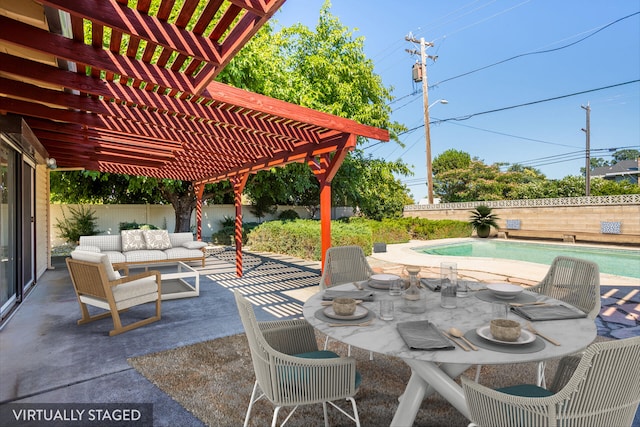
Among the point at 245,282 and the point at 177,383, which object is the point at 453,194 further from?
the point at 177,383

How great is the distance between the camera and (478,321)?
1729mm

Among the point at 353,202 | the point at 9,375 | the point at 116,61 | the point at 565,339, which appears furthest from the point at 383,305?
the point at 353,202

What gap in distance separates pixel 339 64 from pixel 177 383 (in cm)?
1289

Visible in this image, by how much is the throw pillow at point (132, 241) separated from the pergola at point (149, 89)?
1653 mm

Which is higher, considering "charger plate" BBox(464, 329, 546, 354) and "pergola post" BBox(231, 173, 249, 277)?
"pergola post" BBox(231, 173, 249, 277)

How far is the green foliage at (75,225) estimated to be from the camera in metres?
11.4

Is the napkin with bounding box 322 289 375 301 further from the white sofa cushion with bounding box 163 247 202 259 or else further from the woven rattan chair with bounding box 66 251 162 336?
the white sofa cushion with bounding box 163 247 202 259

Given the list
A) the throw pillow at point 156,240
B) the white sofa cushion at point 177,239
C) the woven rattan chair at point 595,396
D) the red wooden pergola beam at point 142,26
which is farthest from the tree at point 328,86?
the woven rattan chair at point 595,396

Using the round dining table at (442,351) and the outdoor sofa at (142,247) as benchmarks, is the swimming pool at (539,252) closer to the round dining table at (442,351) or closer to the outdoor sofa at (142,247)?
the outdoor sofa at (142,247)

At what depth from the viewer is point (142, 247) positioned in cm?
734

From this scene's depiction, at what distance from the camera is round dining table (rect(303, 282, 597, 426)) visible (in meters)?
1.34

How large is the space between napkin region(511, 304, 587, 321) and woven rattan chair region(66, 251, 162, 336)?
12.0 feet

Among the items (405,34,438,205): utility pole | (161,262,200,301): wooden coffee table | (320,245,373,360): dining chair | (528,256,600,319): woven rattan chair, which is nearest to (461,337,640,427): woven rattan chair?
(528,256,600,319): woven rattan chair

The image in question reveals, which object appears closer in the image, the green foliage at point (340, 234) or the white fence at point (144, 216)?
the green foliage at point (340, 234)
